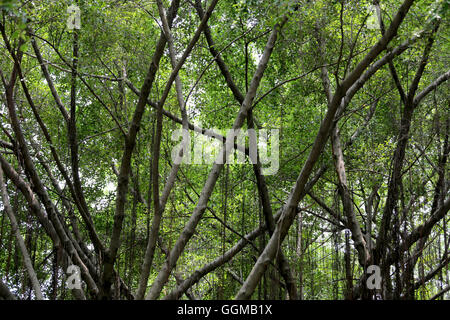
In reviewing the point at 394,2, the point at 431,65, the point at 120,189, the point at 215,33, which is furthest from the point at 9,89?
the point at 431,65

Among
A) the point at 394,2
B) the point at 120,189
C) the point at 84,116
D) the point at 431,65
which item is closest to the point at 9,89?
the point at 120,189

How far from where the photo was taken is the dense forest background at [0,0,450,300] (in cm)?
321

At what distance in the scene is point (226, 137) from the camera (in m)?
4.38

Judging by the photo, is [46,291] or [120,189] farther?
[46,291]

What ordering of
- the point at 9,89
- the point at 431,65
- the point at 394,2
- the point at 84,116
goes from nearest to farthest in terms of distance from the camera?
the point at 9,89 < the point at 394,2 < the point at 431,65 < the point at 84,116

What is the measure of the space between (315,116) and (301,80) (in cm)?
96

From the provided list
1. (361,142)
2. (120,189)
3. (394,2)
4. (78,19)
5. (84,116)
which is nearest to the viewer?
(120,189)

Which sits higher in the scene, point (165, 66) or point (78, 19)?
point (165, 66)

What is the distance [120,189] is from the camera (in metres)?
3.16

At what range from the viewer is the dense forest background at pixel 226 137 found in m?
3.21
